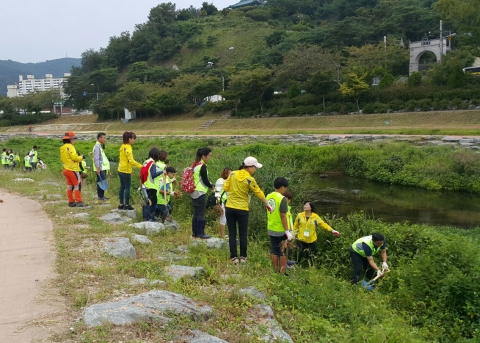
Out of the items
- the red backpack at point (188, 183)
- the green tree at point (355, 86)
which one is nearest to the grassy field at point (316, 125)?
the green tree at point (355, 86)

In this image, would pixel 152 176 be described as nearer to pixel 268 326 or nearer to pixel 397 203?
pixel 268 326

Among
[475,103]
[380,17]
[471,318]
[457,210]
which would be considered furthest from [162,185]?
[380,17]

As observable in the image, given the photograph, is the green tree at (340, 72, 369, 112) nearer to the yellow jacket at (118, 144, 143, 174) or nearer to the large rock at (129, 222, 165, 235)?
the yellow jacket at (118, 144, 143, 174)

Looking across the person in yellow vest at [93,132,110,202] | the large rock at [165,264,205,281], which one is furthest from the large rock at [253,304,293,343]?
the person in yellow vest at [93,132,110,202]

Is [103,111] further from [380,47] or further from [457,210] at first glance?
[457,210]

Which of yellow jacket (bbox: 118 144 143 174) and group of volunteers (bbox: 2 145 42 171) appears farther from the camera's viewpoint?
group of volunteers (bbox: 2 145 42 171)

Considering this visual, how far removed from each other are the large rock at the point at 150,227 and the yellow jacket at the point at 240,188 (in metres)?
1.86

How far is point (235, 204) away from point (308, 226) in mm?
1875

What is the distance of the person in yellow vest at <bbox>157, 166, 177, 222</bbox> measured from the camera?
7869 mm

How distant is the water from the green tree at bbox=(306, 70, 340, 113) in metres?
18.8

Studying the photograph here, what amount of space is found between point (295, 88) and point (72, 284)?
35.0m

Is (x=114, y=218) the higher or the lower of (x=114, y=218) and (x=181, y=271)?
the higher

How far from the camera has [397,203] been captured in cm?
1397

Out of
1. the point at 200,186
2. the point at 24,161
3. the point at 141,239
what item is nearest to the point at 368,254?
the point at 200,186
